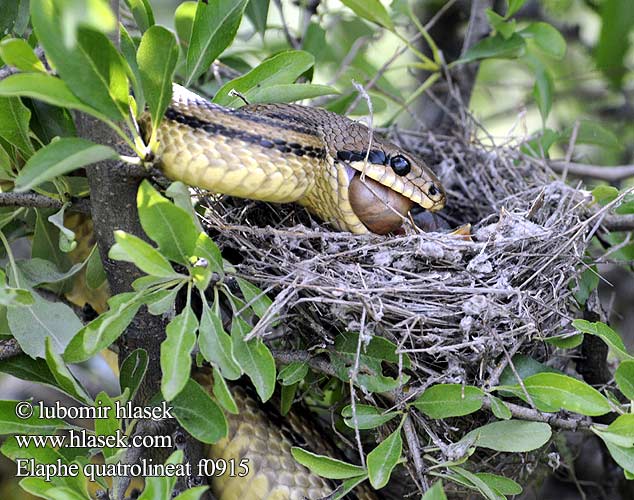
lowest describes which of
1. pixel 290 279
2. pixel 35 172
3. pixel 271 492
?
pixel 271 492

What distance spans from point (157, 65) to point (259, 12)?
115 centimetres

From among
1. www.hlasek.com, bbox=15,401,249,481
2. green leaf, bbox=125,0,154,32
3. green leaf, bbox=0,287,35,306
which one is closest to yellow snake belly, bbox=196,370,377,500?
www.hlasek.com, bbox=15,401,249,481

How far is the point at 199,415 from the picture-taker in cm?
173

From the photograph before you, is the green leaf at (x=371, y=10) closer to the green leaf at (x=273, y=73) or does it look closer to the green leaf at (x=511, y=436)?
the green leaf at (x=273, y=73)

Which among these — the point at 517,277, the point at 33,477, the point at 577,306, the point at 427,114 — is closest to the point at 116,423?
the point at 33,477

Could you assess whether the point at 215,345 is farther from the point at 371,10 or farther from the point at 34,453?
the point at 371,10

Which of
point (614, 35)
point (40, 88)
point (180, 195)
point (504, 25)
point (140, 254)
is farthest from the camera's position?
point (614, 35)

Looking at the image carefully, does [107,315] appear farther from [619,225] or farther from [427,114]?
[427,114]

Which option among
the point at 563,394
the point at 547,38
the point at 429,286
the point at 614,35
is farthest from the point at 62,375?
the point at 614,35

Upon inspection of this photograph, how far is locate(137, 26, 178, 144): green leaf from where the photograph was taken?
156cm

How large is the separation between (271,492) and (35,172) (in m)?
1.23

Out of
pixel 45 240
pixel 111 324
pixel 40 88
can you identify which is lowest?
pixel 45 240

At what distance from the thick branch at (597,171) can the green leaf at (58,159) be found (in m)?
2.02

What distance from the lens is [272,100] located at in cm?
210
